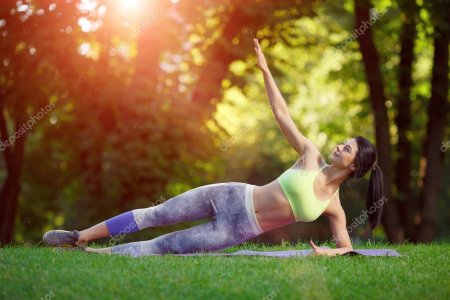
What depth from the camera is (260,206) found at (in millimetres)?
6645

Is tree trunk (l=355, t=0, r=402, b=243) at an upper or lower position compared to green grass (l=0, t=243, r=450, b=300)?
lower

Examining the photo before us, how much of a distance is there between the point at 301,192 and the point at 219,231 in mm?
901

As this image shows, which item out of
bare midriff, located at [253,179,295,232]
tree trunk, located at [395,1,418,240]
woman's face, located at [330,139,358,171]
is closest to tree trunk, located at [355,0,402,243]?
tree trunk, located at [395,1,418,240]

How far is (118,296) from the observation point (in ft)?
16.4

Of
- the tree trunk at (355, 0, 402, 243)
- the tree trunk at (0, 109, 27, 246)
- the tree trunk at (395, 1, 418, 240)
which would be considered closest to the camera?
the tree trunk at (0, 109, 27, 246)

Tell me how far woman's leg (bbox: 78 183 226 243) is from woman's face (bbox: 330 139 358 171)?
45.5 inches

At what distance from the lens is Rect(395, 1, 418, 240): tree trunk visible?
55.7ft

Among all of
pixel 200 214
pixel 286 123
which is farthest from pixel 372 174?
pixel 200 214

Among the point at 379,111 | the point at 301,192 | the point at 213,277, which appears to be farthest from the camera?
the point at 379,111

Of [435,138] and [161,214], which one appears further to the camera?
[435,138]

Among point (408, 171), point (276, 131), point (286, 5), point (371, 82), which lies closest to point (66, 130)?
point (286, 5)

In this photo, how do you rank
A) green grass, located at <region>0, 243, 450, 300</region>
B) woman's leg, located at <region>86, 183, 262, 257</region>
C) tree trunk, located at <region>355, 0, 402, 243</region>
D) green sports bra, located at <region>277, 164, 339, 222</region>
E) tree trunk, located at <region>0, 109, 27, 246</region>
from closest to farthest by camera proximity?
green grass, located at <region>0, 243, 450, 300</region> → green sports bra, located at <region>277, 164, 339, 222</region> → woman's leg, located at <region>86, 183, 262, 257</region> → tree trunk, located at <region>0, 109, 27, 246</region> → tree trunk, located at <region>355, 0, 402, 243</region>

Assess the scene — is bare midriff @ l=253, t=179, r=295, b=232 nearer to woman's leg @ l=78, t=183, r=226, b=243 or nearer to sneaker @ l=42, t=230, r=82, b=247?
woman's leg @ l=78, t=183, r=226, b=243

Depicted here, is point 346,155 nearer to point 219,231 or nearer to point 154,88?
point 219,231
